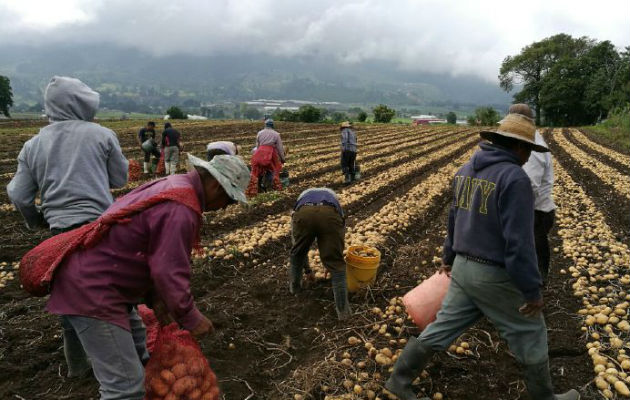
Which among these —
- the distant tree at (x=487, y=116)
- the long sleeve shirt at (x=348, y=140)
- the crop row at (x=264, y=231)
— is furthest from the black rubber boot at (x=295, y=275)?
the distant tree at (x=487, y=116)

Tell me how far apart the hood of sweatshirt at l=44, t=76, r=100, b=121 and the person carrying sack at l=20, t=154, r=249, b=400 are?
1.09 meters

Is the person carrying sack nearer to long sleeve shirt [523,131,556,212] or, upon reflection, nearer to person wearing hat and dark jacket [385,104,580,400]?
person wearing hat and dark jacket [385,104,580,400]

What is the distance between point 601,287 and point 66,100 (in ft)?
17.5

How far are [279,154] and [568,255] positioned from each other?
5.75 metres

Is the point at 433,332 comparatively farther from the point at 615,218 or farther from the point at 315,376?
the point at 615,218

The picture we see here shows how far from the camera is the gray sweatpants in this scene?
2213 millimetres

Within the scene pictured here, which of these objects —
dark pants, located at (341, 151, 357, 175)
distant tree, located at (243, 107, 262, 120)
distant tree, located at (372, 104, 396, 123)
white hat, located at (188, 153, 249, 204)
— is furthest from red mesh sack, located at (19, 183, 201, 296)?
distant tree, located at (243, 107, 262, 120)

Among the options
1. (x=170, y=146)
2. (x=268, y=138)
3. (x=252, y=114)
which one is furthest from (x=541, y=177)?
(x=252, y=114)

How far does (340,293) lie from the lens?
152 inches

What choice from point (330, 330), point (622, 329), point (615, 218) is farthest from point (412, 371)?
point (615, 218)

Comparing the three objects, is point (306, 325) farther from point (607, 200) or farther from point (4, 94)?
point (4, 94)

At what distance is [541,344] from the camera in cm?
224

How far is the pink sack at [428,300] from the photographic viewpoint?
2.99 meters

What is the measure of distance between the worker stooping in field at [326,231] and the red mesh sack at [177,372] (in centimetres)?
164
